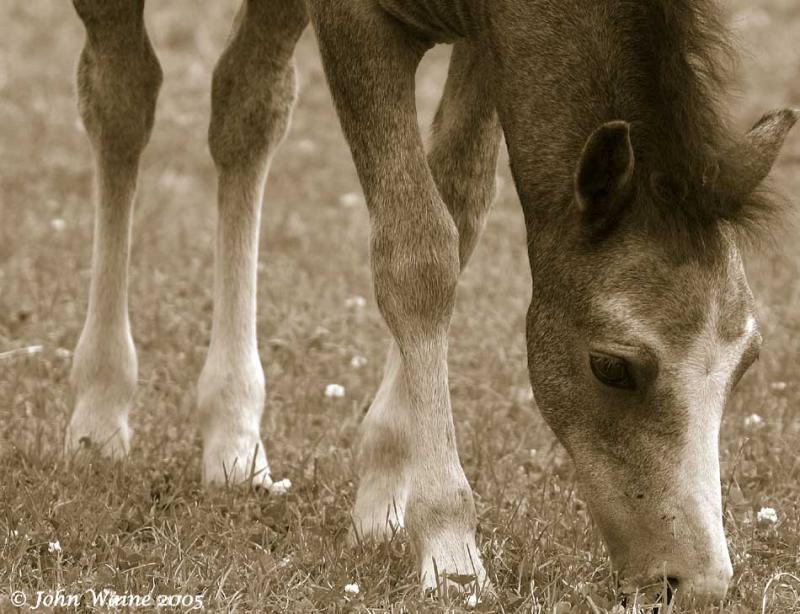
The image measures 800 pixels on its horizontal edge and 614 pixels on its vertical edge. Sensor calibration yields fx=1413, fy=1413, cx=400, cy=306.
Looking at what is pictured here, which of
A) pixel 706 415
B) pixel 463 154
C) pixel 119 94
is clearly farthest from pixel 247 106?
pixel 706 415

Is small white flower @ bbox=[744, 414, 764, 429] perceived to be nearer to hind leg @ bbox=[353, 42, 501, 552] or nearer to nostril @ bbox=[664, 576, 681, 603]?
hind leg @ bbox=[353, 42, 501, 552]

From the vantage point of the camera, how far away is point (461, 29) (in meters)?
4.11

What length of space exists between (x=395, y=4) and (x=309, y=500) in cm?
163

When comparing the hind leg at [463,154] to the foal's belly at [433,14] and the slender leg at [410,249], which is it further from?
the slender leg at [410,249]

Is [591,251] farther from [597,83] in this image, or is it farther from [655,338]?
[597,83]

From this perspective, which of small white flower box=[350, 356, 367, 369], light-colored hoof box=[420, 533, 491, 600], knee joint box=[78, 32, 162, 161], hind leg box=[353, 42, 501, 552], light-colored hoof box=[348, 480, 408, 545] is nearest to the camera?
light-colored hoof box=[420, 533, 491, 600]

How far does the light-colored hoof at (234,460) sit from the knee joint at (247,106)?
1.08 metres

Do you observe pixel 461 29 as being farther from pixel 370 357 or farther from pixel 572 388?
pixel 370 357

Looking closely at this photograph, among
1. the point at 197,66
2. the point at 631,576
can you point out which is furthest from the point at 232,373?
the point at 197,66

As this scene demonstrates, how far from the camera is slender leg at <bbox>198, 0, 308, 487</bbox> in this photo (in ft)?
16.9

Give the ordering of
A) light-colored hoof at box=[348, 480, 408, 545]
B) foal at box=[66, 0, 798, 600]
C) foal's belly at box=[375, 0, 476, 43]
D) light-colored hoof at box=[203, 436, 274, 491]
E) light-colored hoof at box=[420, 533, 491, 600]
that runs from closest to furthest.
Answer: foal at box=[66, 0, 798, 600]
light-colored hoof at box=[420, 533, 491, 600]
foal's belly at box=[375, 0, 476, 43]
light-colored hoof at box=[348, 480, 408, 545]
light-colored hoof at box=[203, 436, 274, 491]

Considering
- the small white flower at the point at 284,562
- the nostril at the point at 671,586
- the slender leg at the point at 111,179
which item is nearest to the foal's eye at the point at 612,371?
the nostril at the point at 671,586

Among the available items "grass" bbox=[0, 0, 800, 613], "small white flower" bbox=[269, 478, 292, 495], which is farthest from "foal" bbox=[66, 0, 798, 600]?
"small white flower" bbox=[269, 478, 292, 495]

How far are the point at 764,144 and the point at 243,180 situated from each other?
89.3 inches
